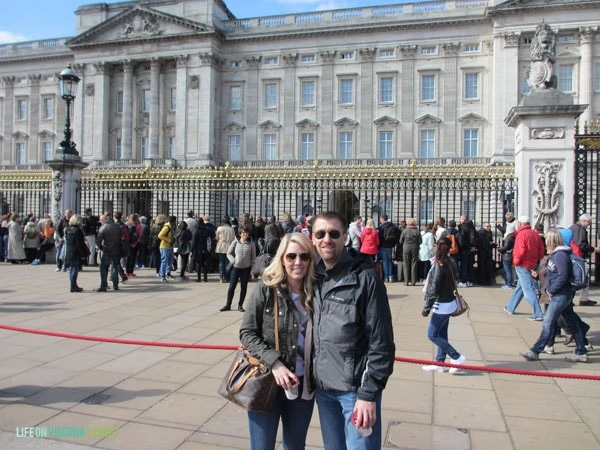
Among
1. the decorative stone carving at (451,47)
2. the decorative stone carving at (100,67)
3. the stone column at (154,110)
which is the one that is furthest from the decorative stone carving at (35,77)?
the decorative stone carving at (451,47)

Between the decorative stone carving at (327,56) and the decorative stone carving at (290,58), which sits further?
the decorative stone carving at (290,58)

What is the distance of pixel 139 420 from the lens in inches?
170

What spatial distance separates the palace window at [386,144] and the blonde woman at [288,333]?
41.0m

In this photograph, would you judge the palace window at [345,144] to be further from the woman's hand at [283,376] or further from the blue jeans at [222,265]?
the woman's hand at [283,376]

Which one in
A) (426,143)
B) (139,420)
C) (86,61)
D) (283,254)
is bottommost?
(139,420)

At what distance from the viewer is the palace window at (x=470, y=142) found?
135 ft

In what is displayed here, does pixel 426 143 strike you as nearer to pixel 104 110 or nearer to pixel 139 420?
pixel 104 110

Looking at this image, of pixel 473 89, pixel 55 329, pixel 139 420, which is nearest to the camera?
pixel 139 420

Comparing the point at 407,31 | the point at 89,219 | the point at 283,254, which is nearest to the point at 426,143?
the point at 407,31

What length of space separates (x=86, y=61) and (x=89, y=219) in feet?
130

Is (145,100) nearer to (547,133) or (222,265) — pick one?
(222,265)

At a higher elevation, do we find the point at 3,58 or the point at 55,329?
the point at 3,58

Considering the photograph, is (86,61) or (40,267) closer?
(40,267)

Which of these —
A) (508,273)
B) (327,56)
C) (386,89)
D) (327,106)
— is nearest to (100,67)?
(327,56)
